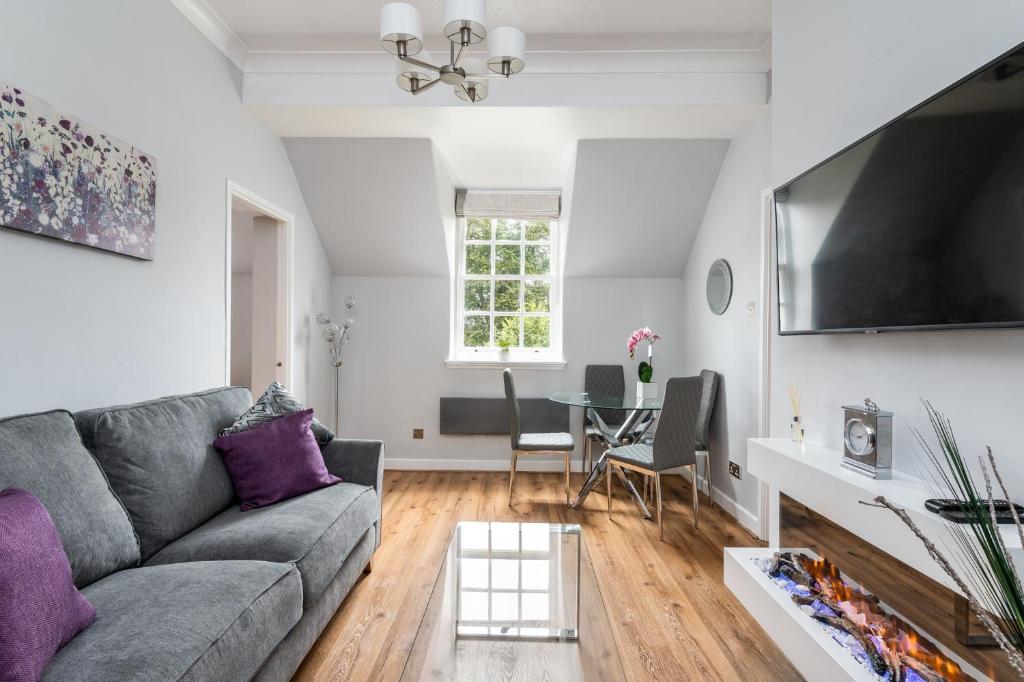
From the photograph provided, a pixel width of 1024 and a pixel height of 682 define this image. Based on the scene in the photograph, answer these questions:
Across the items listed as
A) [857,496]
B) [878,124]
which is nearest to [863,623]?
[857,496]

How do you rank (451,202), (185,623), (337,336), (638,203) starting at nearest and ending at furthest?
(185,623) → (638,203) → (337,336) → (451,202)

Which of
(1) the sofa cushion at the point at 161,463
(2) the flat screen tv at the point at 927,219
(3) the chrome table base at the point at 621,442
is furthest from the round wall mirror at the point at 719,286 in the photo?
(1) the sofa cushion at the point at 161,463

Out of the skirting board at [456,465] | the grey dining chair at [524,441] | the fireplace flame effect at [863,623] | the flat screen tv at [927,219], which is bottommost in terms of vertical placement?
the skirting board at [456,465]

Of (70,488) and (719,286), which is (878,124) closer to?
(719,286)

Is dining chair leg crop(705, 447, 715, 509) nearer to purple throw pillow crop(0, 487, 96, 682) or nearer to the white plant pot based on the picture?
the white plant pot

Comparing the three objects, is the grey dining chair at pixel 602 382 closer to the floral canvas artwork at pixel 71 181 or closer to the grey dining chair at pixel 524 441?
the grey dining chair at pixel 524 441

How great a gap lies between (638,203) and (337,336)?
2723 mm

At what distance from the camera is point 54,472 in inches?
61.7

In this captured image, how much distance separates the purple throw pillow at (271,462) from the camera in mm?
2271

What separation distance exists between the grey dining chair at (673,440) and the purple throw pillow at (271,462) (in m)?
1.89

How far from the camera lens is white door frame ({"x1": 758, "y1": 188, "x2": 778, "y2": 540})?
10.2ft

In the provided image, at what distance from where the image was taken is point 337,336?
4637mm

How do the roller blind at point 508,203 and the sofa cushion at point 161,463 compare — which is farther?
the roller blind at point 508,203

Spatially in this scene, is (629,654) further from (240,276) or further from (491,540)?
(240,276)
